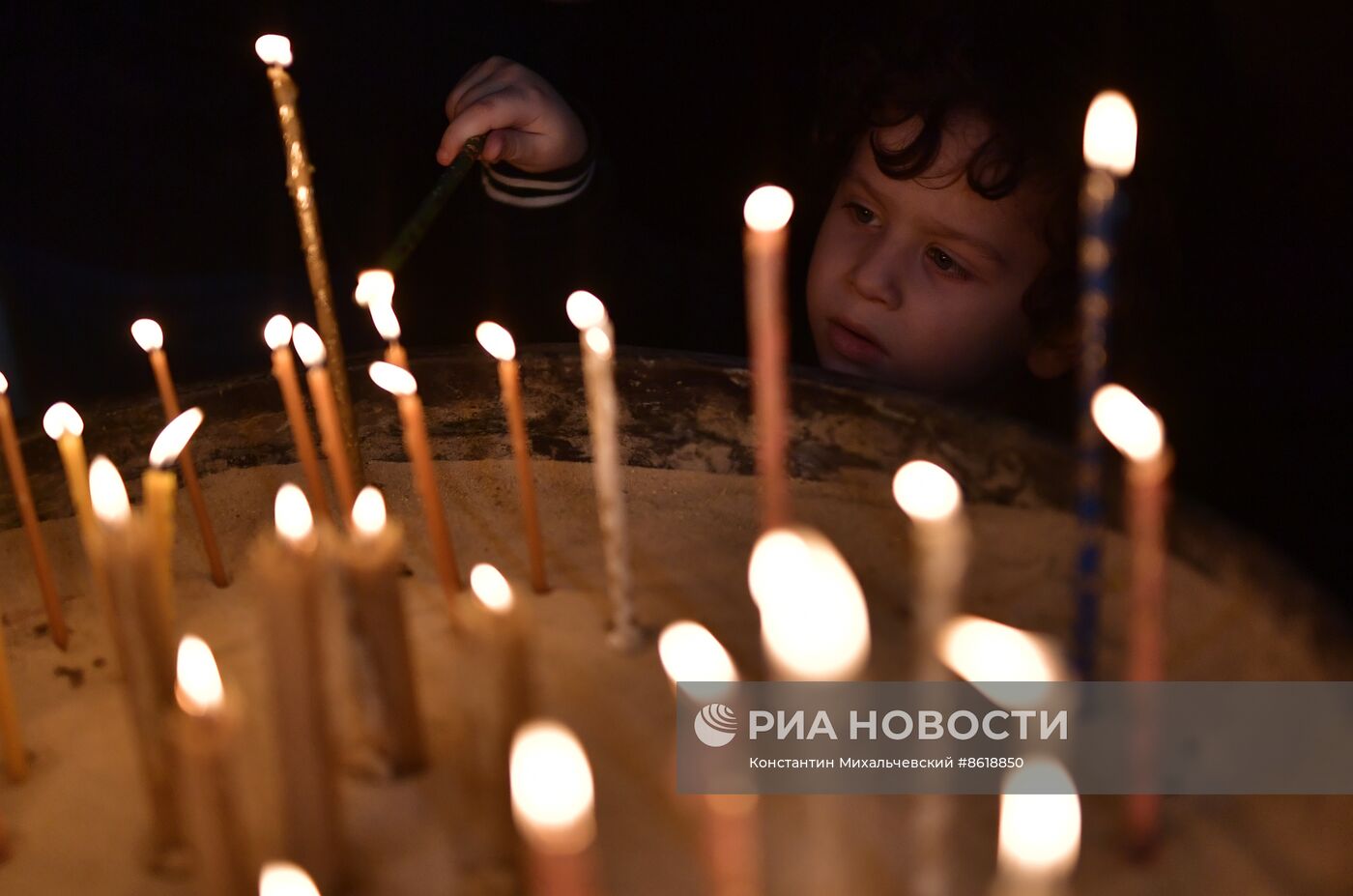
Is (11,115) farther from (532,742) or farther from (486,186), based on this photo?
(532,742)

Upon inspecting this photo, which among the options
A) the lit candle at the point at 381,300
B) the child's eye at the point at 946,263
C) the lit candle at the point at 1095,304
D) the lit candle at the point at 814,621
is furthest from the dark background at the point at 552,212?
the lit candle at the point at 814,621

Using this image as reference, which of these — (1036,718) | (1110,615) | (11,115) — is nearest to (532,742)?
(1036,718)

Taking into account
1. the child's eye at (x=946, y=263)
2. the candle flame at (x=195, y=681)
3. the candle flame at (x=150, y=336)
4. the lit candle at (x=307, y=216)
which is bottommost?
the candle flame at (x=195, y=681)

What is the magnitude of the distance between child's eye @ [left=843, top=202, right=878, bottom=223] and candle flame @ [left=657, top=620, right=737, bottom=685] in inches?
31.4

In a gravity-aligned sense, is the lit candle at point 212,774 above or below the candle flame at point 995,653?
below

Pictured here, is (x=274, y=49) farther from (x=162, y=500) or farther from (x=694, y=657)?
(x=694, y=657)

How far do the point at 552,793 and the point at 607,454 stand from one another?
0.36 meters

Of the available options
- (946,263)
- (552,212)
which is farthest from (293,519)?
(552,212)

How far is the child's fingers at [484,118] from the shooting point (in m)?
1.16

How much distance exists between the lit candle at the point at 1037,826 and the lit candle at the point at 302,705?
0.30 metres

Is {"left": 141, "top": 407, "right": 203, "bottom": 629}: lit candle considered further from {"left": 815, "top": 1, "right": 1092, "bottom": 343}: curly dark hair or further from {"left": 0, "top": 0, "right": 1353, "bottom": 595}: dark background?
{"left": 0, "top": 0, "right": 1353, "bottom": 595}: dark background

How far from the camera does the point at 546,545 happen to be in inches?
35.3

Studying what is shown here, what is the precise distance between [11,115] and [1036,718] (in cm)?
193

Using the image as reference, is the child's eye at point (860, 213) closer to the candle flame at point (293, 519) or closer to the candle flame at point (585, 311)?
the candle flame at point (585, 311)
